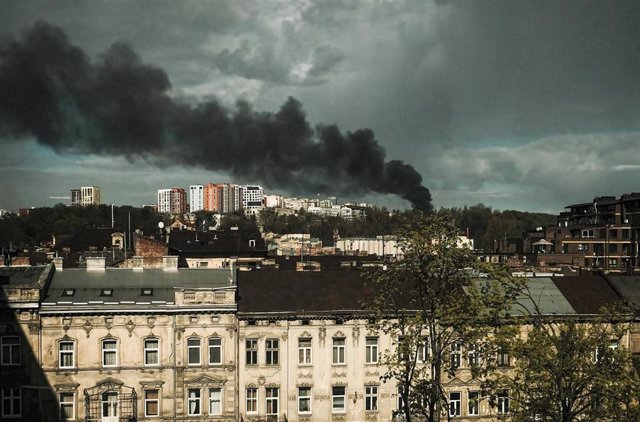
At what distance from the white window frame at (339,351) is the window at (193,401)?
28.0 ft

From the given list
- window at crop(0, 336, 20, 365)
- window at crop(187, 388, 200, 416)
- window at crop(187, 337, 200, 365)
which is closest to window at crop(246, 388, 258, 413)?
window at crop(187, 388, 200, 416)

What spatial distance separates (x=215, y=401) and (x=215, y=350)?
307 centimetres

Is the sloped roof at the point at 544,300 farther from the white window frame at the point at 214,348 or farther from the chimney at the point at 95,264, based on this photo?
the chimney at the point at 95,264

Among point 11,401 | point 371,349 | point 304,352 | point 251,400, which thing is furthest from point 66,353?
point 371,349

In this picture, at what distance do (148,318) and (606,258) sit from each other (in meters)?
95.0

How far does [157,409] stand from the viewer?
4784 centimetres

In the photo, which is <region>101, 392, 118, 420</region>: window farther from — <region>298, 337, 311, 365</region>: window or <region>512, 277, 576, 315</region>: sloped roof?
<region>512, 277, 576, 315</region>: sloped roof

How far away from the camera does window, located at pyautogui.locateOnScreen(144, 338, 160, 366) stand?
47.9m

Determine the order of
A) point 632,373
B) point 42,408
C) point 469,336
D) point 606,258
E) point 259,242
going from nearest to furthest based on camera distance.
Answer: point 632,373, point 469,336, point 42,408, point 259,242, point 606,258

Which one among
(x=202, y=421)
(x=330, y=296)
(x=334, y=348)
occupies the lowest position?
(x=202, y=421)

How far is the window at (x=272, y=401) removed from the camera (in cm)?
4872

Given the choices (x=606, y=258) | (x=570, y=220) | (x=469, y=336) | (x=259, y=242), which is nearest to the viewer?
(x=469, y=336)

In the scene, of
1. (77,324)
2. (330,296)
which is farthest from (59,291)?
(330,296)

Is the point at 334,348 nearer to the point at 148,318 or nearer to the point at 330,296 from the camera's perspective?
the point at 330,296
